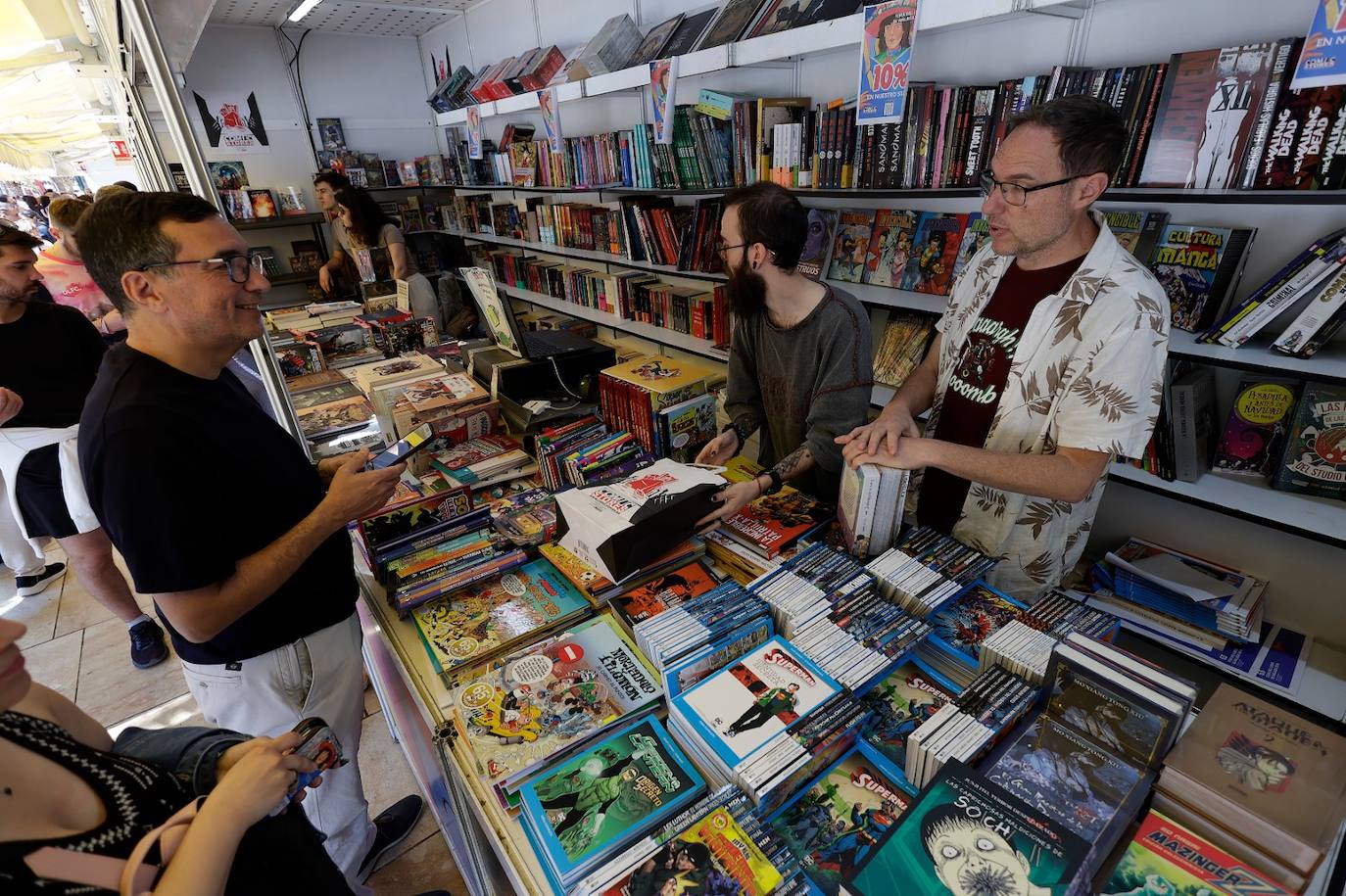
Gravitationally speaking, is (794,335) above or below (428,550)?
above

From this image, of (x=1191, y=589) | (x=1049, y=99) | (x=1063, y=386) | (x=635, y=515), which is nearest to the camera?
(x=635, y=515)

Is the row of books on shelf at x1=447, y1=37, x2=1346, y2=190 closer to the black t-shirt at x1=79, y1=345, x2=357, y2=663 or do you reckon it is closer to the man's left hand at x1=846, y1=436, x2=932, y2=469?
the man's left hand at x1=846, y1=436, x2=932, y2=469

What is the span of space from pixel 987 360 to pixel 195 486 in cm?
190

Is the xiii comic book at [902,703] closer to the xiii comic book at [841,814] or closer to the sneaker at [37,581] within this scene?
the xiii comic book at [841,814]

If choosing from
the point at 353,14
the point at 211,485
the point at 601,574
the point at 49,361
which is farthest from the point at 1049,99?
the point at 353,14

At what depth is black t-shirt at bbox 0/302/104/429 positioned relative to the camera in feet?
8.50

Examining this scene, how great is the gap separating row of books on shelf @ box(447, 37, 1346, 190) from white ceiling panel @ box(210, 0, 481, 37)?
339 centimetres

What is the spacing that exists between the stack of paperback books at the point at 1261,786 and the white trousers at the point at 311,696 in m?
1.77

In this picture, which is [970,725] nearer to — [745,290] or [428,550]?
[428,550]

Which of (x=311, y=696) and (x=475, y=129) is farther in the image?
(x=475, y=129)

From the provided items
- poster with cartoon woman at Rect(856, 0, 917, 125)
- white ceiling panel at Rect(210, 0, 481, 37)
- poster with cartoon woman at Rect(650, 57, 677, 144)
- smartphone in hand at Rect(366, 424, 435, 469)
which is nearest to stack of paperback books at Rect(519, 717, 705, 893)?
smartphone in hand at Rect(366, 424, 435, 469)

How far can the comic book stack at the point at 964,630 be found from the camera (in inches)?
44.4

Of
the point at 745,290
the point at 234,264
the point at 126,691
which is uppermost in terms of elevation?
the point at 234,264

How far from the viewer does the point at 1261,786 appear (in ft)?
2.51
